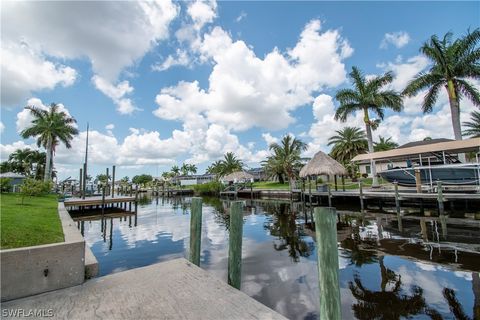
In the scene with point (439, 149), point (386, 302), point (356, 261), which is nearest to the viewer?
point (386, 302)

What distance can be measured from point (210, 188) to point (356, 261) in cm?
4356

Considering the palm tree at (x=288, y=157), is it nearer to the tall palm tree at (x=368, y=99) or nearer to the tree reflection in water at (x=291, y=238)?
the tall palm tree at (x=368, y=99)

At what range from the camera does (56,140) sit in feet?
121

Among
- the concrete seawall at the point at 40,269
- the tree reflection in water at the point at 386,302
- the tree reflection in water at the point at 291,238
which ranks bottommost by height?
the tree reflection in water at the point at 386,302

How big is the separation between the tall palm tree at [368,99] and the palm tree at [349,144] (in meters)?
14.1

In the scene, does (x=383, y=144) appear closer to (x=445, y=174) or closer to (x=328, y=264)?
(x=445, y=174)

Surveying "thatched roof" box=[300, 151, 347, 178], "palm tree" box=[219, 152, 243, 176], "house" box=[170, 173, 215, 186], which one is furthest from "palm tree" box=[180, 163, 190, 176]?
"thatched roof" box=[300, 151, 347, 178]

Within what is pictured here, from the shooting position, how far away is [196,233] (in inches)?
230

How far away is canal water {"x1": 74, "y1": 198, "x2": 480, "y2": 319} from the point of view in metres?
5.54

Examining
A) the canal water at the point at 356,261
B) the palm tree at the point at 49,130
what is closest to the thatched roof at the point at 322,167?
the canal water at the point at 356,261

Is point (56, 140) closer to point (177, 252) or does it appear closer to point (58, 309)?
point (177, 252)

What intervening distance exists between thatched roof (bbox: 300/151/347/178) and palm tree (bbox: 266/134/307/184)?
1635 cm

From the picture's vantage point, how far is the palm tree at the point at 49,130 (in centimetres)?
3491

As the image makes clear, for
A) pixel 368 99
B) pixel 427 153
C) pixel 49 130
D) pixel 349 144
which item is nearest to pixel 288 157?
pixel 349 144
